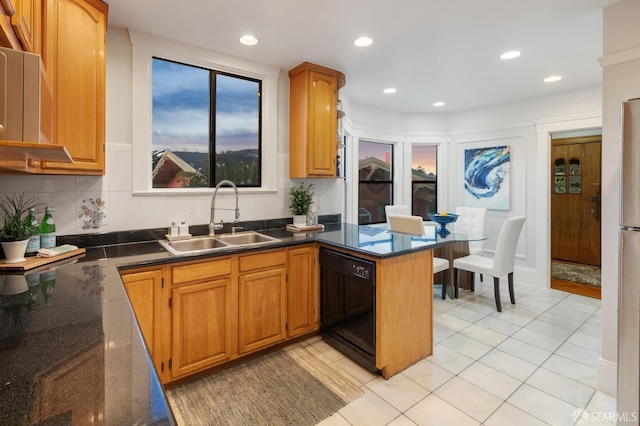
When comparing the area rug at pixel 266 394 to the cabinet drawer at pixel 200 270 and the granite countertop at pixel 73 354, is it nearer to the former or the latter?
the cabinet drawer at pixel 200 270

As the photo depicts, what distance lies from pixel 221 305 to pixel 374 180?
11.1ft

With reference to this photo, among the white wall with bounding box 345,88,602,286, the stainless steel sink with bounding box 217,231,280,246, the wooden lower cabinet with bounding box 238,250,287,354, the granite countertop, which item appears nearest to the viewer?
the granite countertop

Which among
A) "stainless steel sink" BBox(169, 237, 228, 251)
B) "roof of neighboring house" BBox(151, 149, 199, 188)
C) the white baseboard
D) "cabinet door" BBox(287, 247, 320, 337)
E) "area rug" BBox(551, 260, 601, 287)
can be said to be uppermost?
"roof of neighboring house" BBox(151, 149, 199, 188)

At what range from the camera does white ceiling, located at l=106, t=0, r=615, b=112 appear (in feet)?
7.01

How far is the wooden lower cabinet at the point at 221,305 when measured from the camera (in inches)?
80.6

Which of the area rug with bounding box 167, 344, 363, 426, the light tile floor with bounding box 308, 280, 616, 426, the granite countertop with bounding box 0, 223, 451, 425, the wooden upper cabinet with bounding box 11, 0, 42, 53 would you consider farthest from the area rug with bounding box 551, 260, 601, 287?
the wooden upper cabinet with bounding box 11, 0, 42, 53

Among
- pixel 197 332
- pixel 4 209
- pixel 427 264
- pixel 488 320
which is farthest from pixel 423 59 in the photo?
pixel 4 209

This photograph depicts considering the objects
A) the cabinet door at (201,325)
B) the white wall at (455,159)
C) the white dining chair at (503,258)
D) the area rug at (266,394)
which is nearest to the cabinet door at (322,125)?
the white wall at (455,159)

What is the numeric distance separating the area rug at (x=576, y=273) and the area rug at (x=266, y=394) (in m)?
4.28

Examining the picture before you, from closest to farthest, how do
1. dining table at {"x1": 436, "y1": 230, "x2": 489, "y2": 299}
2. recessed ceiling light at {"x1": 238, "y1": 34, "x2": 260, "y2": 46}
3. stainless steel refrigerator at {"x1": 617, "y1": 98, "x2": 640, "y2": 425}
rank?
stainless steel refrigerator at {"x1": 617, "y1": 98, "x2": 640, "y2": 425} < recessed ceiling light at {"x1": 238, "y1": 34, "x2": 260, "y2": 46} < dining table at {"x1": 436, "y1": 230, "x2": 489, "y2": 299}

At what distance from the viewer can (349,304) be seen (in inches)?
101

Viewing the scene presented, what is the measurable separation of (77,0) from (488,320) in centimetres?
411

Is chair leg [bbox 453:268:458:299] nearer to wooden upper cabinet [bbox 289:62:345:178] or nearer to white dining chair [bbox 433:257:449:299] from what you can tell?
white dining chair [bbox 433:257:449:299]

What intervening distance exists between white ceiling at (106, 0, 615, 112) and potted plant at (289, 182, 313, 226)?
123 cm
